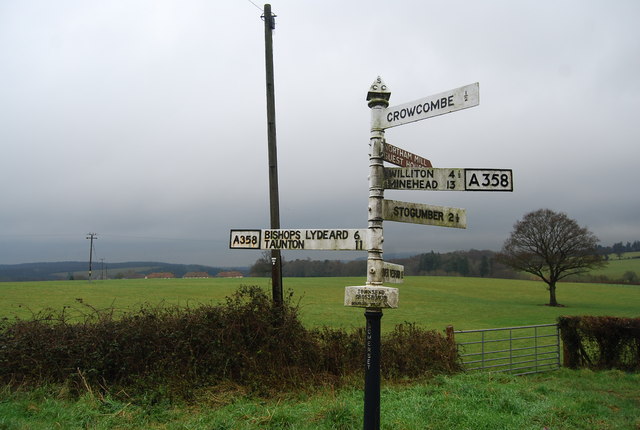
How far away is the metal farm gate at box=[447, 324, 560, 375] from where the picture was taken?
13557 mm

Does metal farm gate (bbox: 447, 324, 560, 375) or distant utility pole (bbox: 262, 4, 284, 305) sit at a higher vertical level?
distant utility pole (bbox: 262, 4, 284, 305)

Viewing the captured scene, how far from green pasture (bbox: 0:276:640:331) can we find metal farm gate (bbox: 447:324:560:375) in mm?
3961

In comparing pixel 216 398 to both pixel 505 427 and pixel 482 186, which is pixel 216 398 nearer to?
pixel 505 427

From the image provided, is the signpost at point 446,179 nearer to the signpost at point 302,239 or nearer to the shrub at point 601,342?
the signpost at point 302,239

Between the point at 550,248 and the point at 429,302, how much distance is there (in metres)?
14.6

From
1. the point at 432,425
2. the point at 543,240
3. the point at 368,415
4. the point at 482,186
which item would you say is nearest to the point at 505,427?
the point at 432,425

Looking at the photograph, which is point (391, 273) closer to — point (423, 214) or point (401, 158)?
point (423, 214)

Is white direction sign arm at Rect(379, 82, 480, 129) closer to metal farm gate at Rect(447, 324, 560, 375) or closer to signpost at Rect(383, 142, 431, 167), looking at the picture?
signpost at Rect(383, 142, 431, 167)

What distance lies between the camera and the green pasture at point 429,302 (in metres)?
30.0

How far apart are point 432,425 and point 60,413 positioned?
5.03m

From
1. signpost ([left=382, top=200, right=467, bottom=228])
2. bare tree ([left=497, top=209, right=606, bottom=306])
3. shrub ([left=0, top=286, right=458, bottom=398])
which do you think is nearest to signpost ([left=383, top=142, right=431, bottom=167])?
signpost ([left=382, top=200, right=467, bottom=228])

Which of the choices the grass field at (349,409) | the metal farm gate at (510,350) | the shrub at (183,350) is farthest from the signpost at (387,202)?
the metal farm gate at (510,350)

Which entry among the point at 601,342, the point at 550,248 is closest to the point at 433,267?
the point at 550,248

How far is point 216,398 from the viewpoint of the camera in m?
7.61
